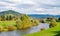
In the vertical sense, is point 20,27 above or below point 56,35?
below

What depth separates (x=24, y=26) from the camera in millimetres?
76312

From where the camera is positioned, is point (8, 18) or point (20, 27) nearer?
point (20, 27)

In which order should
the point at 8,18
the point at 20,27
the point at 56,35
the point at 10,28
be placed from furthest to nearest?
1. the point at 8,18
2. the point at 20,27
3. the point at 10,28
4. the point at 56,35

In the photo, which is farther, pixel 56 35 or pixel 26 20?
pixel 26 20

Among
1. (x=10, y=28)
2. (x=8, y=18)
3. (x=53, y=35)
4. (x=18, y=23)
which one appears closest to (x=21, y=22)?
(x=18, y=23)

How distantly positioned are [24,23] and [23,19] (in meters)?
2.56

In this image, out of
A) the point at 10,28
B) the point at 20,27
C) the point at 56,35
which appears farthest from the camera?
the point at 20,27

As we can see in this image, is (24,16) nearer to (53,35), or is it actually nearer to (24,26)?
(24,26)

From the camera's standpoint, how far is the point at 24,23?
75750mm

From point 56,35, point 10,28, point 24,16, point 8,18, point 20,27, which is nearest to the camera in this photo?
point 56,35

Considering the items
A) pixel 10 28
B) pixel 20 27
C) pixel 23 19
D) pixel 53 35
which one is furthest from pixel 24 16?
pixel 53 35

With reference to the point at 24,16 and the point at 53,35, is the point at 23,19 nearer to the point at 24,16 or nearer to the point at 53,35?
the point at 24,16

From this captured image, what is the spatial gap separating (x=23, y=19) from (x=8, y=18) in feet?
173

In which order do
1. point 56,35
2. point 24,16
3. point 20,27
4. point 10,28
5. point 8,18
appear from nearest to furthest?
point 56,35, point 10,28, point 20,27, point 24,16, point 8,18
